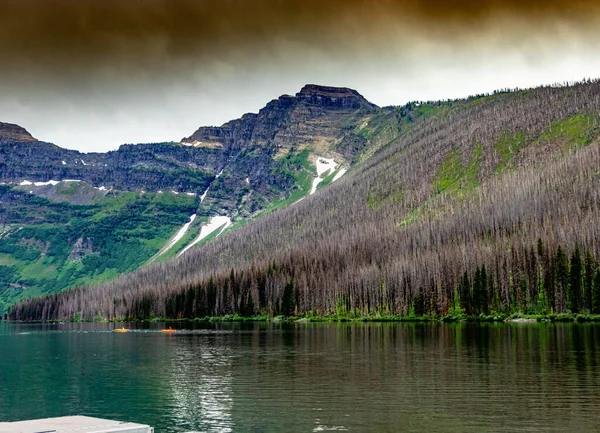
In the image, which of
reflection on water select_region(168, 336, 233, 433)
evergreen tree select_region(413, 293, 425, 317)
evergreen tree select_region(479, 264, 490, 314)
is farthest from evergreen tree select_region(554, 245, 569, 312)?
reflection on water select_region(168, 336, 233, 433)

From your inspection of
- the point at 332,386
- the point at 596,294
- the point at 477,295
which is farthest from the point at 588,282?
the point at 332,386

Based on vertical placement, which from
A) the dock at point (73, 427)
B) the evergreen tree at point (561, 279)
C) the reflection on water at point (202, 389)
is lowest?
the reflection on water at point (202, 389)

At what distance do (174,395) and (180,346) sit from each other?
6149cm

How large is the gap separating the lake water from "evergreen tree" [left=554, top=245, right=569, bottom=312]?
5736cm

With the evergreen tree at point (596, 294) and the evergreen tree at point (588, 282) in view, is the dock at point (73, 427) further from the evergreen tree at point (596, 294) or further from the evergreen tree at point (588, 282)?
the evergreen tree at point (588, 282)

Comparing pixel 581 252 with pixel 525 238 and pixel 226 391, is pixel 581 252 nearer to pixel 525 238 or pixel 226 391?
pixel 525 238

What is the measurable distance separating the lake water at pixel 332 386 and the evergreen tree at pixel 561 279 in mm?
57361

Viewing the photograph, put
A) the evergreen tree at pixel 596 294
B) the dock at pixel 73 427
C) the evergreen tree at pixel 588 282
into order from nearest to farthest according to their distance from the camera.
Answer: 1. the dock at pixel 73 427
2. the evergreen tree at pixel 596 294
3. the evergreen tree at pixel 588 282

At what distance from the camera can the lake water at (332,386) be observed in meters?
47.9

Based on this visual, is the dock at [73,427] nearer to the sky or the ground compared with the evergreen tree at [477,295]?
nearer to the ground

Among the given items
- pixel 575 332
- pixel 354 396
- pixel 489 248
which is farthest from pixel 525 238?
pixel 354 396

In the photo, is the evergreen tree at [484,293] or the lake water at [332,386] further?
the evergreen tree at [484,293]

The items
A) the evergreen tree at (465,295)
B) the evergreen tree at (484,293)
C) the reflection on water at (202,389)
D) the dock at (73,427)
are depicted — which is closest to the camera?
the dock at (73,427)

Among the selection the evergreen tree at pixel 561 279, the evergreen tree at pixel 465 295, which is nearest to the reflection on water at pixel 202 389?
the evergreen tree at pixel 465 295
